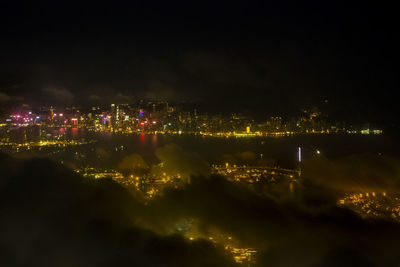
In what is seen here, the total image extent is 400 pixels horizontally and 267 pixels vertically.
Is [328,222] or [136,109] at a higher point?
[136,109]

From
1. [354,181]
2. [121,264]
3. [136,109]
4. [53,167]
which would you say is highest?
[136,109]

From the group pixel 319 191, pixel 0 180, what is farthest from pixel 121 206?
pixel 319 191

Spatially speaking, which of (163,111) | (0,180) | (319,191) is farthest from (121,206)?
(163,111)

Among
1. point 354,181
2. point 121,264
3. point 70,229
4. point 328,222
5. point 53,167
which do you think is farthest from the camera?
point 354,181

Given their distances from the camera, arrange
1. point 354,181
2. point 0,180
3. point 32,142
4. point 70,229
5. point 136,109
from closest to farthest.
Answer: point 70,229 < point 0,180 < point 354,181 < point 32,142 < point 136,109

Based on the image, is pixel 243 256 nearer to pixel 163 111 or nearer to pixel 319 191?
pixel 319 191

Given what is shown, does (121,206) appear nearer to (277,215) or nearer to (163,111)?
(277,215)

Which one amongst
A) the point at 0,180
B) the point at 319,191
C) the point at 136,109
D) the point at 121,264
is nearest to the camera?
the point at 121,264

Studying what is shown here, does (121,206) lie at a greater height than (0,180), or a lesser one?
lesser

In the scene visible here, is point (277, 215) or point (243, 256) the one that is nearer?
point (243, 256)
